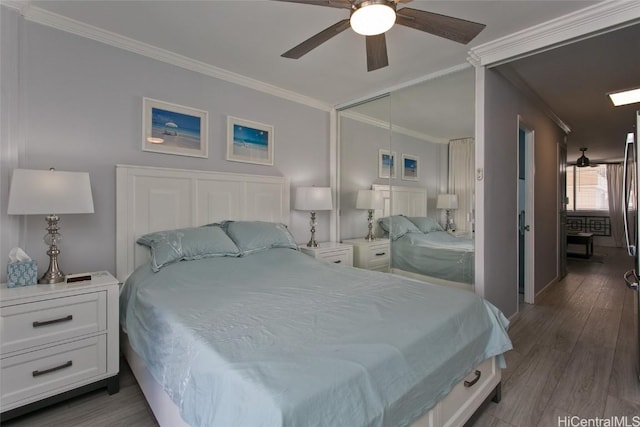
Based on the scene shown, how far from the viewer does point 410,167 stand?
333cm

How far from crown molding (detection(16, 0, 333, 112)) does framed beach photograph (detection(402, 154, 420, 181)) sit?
150 centimetres

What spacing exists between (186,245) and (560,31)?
10.2ft

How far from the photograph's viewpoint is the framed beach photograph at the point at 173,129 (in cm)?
256

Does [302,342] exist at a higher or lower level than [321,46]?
lower

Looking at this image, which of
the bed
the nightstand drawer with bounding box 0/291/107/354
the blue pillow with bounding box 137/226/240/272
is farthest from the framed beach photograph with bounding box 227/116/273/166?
the nightstand drawer with bounding box 0/291/107/354

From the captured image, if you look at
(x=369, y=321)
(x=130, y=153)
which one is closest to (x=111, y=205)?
(x=130, y=153)

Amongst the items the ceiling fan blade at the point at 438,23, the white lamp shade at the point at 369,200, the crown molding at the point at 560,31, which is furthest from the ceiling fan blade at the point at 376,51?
the white lamp shade at the point at 369,200

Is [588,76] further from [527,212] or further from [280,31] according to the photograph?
[280,31]

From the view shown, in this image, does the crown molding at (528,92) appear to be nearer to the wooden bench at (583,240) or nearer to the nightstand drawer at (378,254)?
the nightstand drawer at (378,254)

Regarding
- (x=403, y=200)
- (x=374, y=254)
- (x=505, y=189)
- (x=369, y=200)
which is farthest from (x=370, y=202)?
(x=505, y=189)

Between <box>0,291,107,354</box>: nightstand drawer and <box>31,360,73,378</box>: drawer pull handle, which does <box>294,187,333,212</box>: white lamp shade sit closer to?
<box>0,291,107,354</box>: nightstand drawer

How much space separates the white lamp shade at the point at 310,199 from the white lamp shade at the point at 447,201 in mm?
1201

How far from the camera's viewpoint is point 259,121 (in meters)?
3.31

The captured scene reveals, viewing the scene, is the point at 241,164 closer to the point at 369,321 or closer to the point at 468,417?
the point at 369,321
